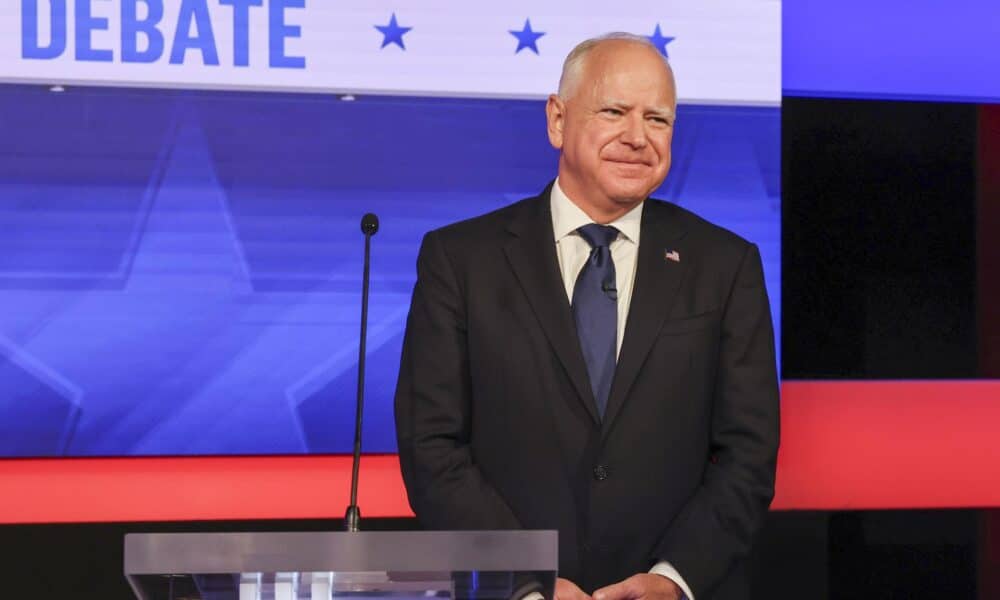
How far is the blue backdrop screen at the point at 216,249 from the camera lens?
3.28 meters

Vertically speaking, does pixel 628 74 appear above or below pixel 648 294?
above

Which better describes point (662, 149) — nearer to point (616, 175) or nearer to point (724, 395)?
point (616, 175)

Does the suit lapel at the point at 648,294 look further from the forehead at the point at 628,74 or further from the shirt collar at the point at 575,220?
the forehead at the point at 628,74

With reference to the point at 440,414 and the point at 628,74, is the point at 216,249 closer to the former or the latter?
the point at 440,414

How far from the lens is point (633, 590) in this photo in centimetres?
221

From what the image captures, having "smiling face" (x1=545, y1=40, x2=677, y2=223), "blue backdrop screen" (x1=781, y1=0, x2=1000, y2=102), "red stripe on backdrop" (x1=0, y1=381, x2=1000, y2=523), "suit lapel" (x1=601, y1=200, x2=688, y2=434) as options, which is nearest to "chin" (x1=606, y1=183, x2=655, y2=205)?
"smiling face" (x1=545, y1=40, x2=677, y2=223)

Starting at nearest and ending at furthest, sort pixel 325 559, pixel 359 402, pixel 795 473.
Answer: pixel 325 559 < pixel 359 402 < pixel 795 473

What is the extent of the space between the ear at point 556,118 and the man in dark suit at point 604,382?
25mm

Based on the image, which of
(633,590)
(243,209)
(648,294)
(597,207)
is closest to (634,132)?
(597,207)

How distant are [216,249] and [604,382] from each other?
1320 millimetres

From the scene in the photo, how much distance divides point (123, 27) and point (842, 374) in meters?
2.10

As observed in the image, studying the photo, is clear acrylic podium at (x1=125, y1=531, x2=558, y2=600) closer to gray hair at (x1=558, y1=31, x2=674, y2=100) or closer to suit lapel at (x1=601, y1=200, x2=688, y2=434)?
suit lapel at (x1=601, y1=200, x2=688, y2=434)

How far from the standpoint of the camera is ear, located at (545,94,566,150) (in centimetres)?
252

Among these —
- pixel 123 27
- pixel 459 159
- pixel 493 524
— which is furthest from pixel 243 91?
pixel 493 524
